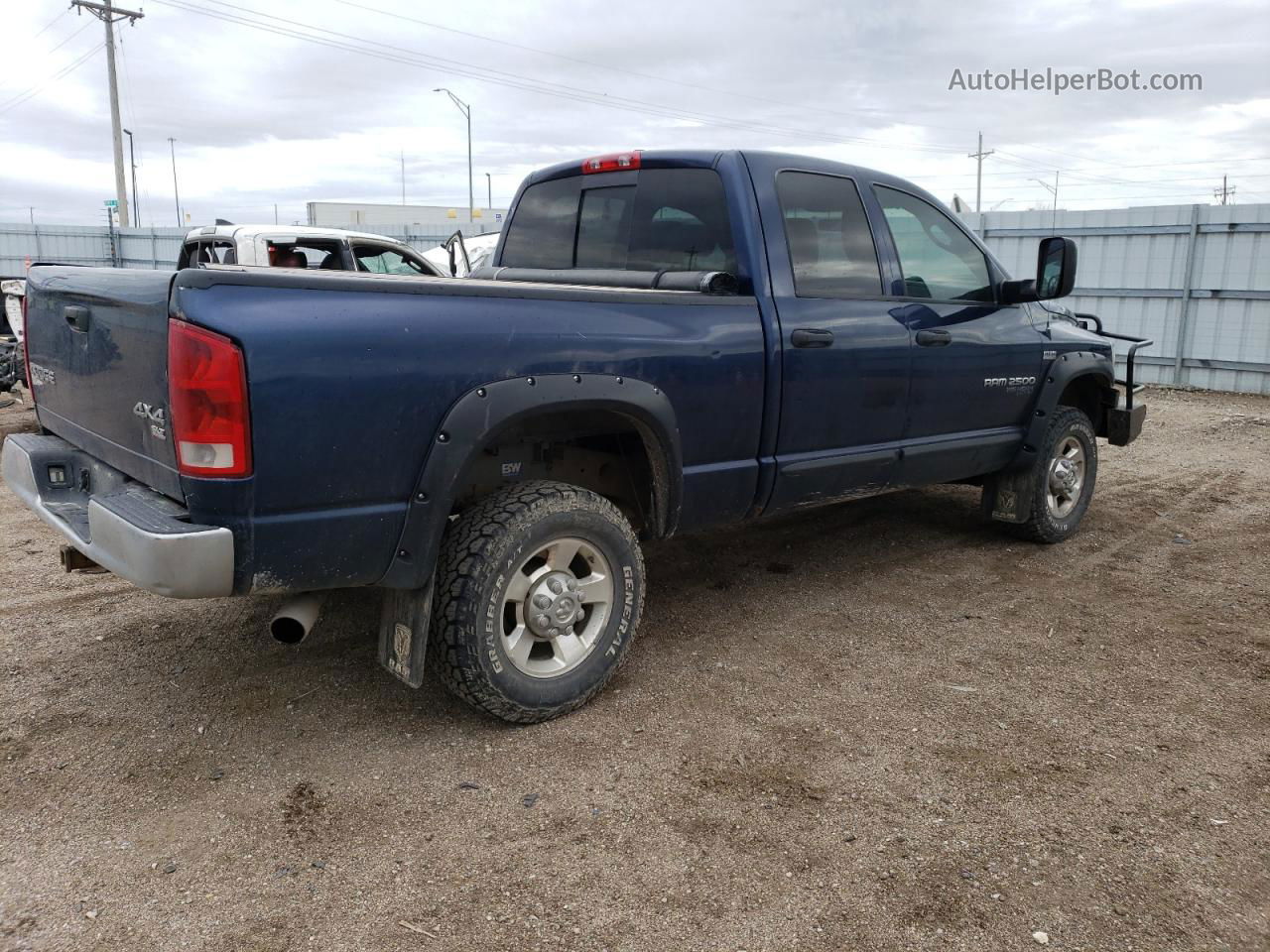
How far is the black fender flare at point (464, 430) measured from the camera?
2.99 metres

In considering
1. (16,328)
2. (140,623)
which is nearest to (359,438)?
(140,623)

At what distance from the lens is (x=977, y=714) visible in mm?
3535

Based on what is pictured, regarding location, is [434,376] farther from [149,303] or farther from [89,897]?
[89,897]

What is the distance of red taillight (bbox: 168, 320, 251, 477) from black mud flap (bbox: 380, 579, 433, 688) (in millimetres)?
761

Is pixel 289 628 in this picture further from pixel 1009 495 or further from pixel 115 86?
pixel 115 86

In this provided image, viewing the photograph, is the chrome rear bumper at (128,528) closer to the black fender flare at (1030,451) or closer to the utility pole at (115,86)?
the black fender flare at (1030,451)

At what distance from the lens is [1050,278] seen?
16.1 ft

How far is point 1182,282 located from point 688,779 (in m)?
12.1

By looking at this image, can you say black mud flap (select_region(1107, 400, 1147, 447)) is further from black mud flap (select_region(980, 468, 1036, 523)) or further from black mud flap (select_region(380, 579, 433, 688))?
black mud flap (select_region(380, 579, 433, 688))

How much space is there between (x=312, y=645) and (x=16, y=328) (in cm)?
603

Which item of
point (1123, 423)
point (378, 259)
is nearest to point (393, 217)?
point (378, 259)

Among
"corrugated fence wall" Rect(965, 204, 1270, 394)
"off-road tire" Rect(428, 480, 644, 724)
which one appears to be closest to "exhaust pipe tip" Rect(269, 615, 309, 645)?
"off-road tire" Rect(428, 480, 644, 724)

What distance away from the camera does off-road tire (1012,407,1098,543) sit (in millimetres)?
5418

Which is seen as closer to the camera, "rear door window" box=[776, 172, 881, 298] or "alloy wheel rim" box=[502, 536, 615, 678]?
"alloy wheel rim" box=[502, 536, 615, 678]
